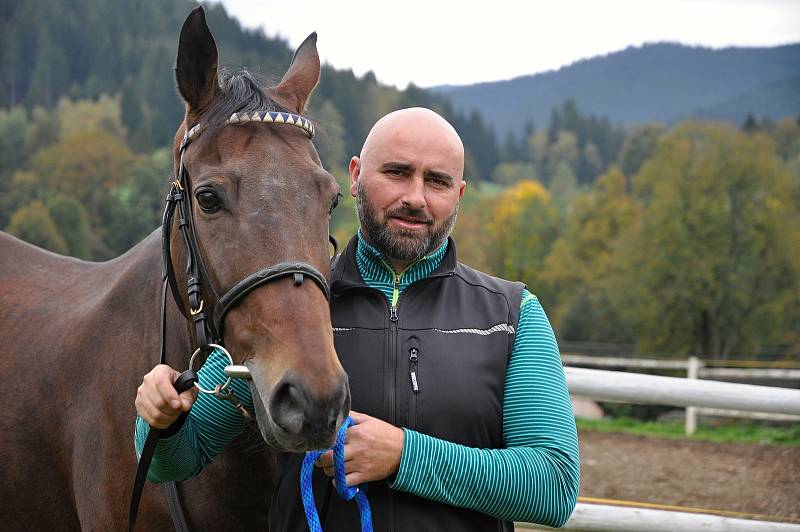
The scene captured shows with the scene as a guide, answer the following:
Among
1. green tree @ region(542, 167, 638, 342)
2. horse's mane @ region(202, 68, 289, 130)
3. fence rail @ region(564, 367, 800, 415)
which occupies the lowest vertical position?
green tree @ region(542, 167, 638, 342)

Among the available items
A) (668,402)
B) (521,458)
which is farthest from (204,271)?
(668,402)

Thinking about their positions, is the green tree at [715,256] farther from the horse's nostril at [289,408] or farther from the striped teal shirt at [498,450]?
the horse's nostril at [289,408]

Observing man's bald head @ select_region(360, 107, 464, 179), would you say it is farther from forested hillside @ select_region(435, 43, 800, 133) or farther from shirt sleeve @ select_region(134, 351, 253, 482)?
forested hillside @ select_region(435, 43, 800, 133)

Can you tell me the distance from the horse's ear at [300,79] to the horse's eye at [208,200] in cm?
45

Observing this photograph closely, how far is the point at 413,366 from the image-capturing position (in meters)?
1.96

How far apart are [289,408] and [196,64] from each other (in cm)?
113

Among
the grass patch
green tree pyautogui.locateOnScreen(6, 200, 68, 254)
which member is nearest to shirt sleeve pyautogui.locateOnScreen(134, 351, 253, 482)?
the grass patch

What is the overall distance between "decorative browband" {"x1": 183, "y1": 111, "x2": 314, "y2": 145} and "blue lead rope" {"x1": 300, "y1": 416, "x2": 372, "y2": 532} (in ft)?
2.82

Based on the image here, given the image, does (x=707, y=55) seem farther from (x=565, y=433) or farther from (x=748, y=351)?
(x=565, y=433)

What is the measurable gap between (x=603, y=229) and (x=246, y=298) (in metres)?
45.8

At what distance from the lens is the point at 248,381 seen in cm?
187

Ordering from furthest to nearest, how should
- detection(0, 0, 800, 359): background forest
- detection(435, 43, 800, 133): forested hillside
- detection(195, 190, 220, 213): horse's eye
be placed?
1. detection(435, 43, 800, 133): forested hillside
2. detection(0, 0, 800, 359): background forest
3. detection(195, 190, 220, 213): horse's eye

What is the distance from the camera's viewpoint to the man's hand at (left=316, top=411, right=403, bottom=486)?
5.97ft

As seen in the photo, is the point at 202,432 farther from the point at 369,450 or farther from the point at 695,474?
the point at 695,474
